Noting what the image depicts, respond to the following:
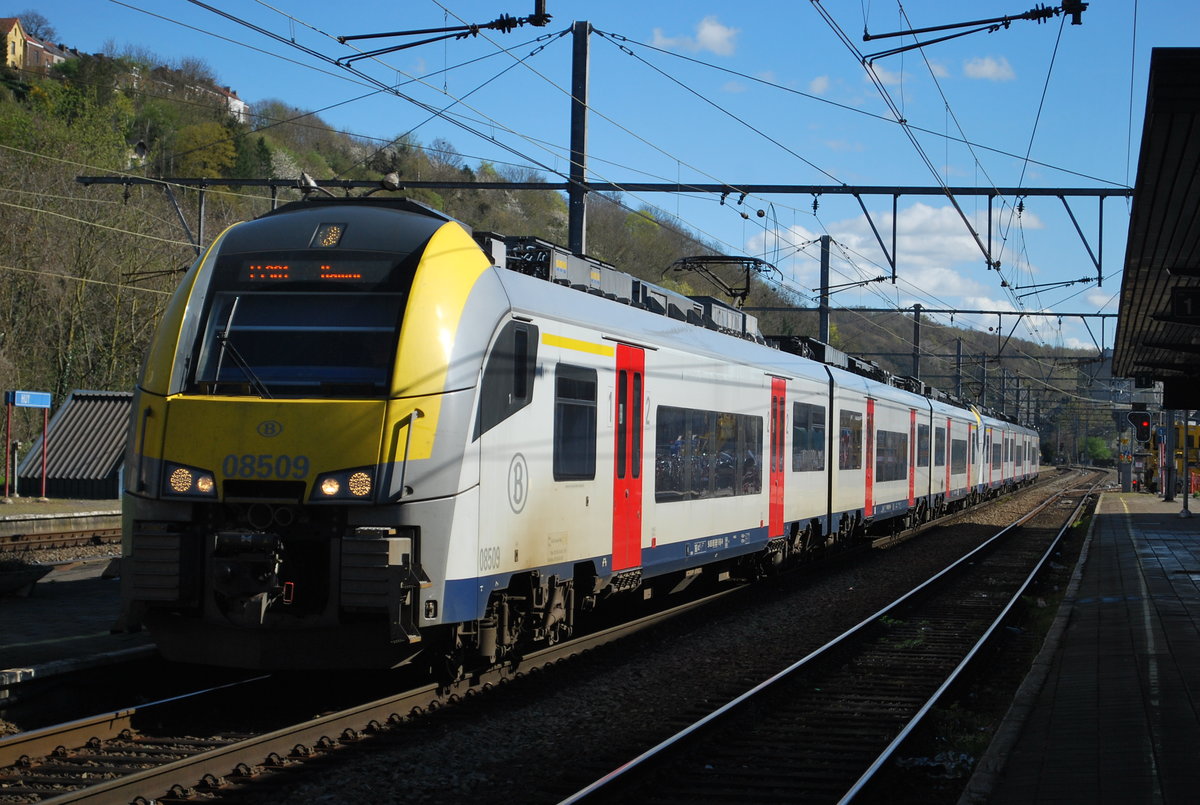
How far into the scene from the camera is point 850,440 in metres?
20.8

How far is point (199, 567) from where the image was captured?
802 centimetres

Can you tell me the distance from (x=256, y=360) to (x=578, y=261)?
3619 millimetres

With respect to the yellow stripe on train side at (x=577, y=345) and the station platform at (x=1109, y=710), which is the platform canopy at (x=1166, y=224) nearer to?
the station platform at (x=1109, y=710)

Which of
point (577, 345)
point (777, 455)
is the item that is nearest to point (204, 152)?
point (777, 455)

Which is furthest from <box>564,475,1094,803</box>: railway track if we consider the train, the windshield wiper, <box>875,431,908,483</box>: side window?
<box>875,431,908,483</box>: side window

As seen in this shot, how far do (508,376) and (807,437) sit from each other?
32.3 feet

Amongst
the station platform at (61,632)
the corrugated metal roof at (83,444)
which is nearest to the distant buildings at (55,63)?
the corrugated metal roof at (83,444)

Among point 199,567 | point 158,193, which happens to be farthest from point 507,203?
point 199,567

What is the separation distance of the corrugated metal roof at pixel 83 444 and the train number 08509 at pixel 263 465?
66.8ft

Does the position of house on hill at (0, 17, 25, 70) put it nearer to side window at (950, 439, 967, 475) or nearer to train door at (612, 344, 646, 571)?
side window at (950, 439, 967, 475)

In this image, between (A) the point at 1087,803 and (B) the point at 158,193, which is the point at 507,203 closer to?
(B) the point at 158,193

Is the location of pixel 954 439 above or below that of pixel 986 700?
above

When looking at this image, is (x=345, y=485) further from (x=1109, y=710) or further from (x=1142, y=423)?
(x=1142, y=423)

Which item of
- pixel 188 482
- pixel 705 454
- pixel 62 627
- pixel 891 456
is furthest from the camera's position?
pixel 891 456
